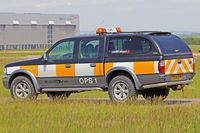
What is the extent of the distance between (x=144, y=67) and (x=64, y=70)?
2.25m

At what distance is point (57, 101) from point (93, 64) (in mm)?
1260

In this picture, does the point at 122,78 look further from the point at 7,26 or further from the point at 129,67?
the point at 7,26

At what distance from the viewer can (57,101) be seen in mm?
14562

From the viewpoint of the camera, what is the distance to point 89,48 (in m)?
15.1

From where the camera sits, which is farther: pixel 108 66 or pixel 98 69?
pixel 98 69

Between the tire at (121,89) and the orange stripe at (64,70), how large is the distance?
44.0 inches

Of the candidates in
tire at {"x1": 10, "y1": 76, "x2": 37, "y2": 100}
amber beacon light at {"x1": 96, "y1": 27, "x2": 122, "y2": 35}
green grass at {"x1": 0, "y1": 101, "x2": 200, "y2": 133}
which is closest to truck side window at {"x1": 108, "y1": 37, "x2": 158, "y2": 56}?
amber beacon light at {"x1": 96, "y1": 27, "x2": 122, "y2": 35}

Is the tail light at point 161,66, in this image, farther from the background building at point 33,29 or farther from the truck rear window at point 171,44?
the background building at point 33,29

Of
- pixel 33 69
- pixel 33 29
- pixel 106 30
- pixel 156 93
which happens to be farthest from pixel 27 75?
pixel 33 29

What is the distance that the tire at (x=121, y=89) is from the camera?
1426 centimetres

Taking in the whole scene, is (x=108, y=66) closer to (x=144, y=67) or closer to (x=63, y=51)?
Answer: (x=144, y=67)

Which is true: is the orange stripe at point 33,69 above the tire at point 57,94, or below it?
above

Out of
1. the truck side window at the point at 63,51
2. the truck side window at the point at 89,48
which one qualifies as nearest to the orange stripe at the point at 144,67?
the truck side window at the point at 89,48

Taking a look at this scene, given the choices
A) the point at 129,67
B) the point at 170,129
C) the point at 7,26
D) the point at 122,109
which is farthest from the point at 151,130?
the point at 7,26
